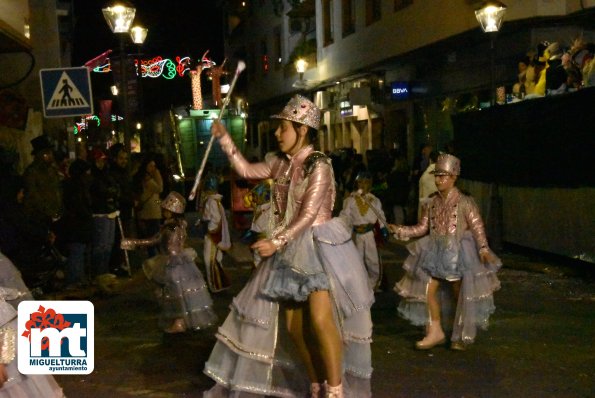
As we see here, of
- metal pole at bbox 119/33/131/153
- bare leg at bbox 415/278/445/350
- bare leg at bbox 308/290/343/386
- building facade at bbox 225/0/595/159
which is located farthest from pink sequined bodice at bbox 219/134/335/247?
building facade at bbox 225/0/595/159

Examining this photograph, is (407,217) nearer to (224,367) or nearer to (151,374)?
(151,374)

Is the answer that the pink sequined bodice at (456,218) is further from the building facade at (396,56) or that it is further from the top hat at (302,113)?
the building facade at (396,56)

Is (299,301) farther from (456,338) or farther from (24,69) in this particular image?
(24,69)

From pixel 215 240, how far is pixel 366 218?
2.08 meters

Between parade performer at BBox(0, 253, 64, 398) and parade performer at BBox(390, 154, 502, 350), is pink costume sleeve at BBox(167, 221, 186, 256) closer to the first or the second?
parade performer at BBox(390, 154, 502, 350)

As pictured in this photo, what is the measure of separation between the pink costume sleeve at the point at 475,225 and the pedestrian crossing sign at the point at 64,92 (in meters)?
6.25

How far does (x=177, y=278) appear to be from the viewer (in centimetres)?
955

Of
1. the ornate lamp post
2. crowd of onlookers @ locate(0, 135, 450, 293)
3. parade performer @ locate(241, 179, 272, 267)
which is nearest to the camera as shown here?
parade performer @ locate(241, 179, 272, 267)

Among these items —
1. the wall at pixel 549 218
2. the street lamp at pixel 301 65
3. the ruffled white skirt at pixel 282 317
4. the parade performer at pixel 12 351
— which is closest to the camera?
the parade performer at pixel 12 351

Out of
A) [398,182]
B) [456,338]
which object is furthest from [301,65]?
[456,338]

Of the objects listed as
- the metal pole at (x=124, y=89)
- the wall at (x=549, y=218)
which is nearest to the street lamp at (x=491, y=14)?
the wall at (x=549, y=218)

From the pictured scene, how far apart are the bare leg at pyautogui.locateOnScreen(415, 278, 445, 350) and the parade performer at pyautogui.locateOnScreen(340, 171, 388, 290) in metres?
3.06

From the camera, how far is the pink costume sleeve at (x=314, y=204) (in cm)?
569

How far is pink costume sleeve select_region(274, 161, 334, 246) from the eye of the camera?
5688mm
